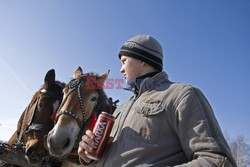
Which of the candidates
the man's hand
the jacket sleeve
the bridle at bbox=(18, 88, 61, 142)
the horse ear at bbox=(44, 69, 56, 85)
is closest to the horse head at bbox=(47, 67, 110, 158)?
the bridle at bbox=(18, 88, 61, 142)

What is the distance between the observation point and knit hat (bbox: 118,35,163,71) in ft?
7.42

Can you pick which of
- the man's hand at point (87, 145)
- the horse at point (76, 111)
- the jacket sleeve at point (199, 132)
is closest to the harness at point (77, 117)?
the horse at point (76, 111)

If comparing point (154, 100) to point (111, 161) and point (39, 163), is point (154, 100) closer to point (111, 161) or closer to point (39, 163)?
point (111, 161)

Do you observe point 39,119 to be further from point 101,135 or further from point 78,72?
point 101,135

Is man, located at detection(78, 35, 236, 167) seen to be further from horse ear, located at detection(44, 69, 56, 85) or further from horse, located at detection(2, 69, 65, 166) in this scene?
horse ear, located at detection(44, 69, 56, 85)

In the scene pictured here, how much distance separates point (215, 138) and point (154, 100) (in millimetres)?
538

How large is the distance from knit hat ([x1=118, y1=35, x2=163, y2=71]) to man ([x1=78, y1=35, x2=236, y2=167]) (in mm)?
205

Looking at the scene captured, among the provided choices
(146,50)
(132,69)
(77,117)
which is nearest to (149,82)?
(132,69)

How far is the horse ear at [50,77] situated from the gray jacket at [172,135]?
4.22 m

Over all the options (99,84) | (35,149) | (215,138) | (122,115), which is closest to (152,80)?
(122,115)

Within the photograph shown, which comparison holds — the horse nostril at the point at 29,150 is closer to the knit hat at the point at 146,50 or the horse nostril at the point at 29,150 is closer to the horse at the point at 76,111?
the horse at the point at 76,111

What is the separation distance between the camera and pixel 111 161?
184 centimetres

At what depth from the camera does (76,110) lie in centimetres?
391

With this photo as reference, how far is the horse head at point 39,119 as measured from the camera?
4.76 metres
